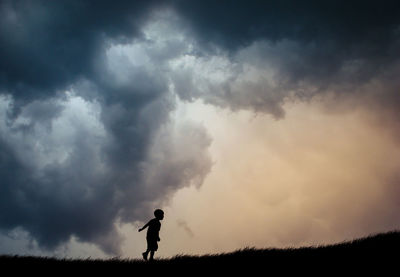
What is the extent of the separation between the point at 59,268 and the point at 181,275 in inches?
169

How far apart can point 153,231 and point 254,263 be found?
5.24 meters

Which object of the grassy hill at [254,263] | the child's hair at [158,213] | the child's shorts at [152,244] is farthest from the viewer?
the child's hair at [158,213]

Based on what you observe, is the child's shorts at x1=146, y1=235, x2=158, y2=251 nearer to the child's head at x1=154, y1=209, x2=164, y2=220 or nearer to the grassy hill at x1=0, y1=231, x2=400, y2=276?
the child's head at x1=154, y1=209, x2=164, y2=220

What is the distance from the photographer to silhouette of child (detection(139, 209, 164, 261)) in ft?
47.0

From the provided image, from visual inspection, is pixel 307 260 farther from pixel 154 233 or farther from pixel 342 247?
pixel 154 233

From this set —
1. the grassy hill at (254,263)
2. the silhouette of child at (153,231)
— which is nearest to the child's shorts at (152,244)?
the silhouette of child at (153,231)

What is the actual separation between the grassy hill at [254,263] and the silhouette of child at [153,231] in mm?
1775

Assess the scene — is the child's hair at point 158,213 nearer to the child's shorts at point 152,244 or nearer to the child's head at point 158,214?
the child's head at point 158,214

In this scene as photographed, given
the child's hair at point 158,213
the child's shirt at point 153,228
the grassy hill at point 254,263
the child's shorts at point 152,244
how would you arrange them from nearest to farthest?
1. the grassy hill at point 254,263
2. the child's shorts at point 152,244
3. the child's shirt at point 153,228
4. the child's hair at point 158,213

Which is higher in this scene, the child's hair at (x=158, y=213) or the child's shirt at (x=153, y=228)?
the child's hair at (x=158, y=213)

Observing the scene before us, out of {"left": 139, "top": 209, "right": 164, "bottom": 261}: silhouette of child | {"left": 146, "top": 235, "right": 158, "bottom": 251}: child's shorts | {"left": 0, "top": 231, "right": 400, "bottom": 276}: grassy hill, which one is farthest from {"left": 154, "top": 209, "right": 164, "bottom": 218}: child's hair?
{"left": 0, "top": 231, "right": 400, "bottom": 276}: grassy hill

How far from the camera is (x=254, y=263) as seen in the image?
448 inches

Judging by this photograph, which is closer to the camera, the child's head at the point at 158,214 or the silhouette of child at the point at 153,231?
the silhouette of child at the point at 153,231

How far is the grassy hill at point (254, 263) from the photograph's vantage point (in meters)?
10.4
